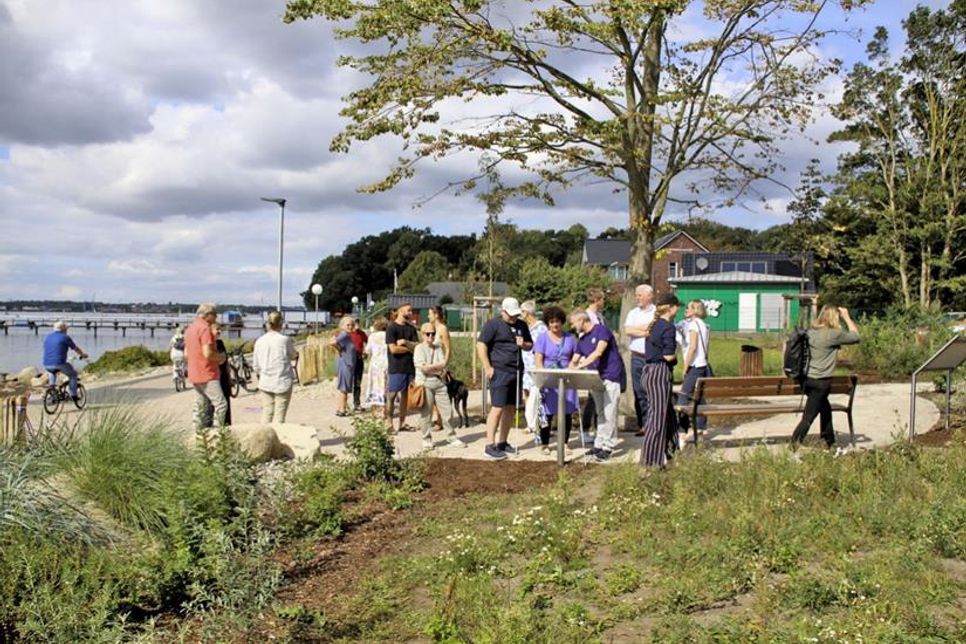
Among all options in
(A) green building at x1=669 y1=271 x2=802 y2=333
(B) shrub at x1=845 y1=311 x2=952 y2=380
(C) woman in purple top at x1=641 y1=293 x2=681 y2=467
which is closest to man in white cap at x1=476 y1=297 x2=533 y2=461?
(C) woman in purple top at x1=641 y1=293 x2=681 y2=467

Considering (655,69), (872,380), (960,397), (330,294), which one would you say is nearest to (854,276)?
(872,380)

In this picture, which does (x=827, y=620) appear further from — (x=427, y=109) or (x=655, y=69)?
(x=655, y=69)

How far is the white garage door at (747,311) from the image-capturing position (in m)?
53.8

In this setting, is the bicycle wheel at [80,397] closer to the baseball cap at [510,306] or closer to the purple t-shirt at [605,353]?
the baseball cap at [510,306]

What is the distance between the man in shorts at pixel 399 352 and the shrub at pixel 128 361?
2345cm

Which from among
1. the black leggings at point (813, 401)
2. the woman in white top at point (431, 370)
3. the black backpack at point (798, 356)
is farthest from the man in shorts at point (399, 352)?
the black leggings at point (813, 401)

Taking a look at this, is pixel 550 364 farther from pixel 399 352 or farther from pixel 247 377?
pixel 247 377

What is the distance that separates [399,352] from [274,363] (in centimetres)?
154

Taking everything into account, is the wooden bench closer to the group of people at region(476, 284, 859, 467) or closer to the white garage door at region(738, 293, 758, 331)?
the group of people at region(476, 284, 859, 467)

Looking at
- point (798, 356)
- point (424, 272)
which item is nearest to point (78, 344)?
point (424, 272)

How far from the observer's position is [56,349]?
1689 centimetres

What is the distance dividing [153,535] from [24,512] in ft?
2.60

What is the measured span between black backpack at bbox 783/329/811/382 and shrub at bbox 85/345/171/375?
27.7 metres

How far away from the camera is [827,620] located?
4254 millimetres
